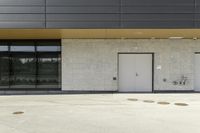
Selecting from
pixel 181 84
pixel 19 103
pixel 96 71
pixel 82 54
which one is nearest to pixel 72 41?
pixel 82 54

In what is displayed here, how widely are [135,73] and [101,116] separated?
7815 millimetres

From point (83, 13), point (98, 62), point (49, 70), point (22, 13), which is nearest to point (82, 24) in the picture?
point (83, 13)

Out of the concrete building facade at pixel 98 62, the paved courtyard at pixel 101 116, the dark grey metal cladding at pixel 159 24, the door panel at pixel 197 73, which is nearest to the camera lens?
the paved courtyard at pixel 101 116

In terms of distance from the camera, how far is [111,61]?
658 inches

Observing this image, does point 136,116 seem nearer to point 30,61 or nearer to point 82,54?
point 82,54

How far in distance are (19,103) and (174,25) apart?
7.92 meters

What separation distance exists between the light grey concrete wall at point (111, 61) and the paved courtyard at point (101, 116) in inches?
124

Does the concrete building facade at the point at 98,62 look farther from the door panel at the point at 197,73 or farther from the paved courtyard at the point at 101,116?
the paved courtyard at the point at 101,116

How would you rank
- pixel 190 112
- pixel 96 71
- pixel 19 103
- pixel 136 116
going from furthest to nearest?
pixel 96 71
pixel 19 103
pixel 190 112
pixel 136 116

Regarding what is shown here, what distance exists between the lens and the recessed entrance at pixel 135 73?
17078 mm

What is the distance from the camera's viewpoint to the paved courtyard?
802 cm

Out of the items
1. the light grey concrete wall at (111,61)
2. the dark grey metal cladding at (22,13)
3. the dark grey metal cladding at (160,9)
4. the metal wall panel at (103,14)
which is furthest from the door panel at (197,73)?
the dark grey metal cladding at (22,13)

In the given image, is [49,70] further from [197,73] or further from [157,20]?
[197,73]

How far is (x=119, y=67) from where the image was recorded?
17.1 m
